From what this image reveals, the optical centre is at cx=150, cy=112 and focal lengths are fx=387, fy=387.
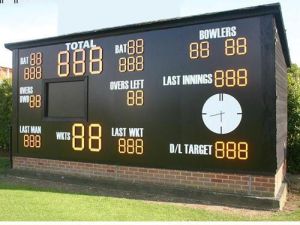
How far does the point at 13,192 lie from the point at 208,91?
5.04 m

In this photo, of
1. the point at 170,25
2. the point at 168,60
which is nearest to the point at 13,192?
Answer: the point at 168,60

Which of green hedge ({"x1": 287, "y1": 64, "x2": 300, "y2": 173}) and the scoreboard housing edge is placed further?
green hedge ({"x1": 287, "y1": 64, "x2": 300, "y2": 173})

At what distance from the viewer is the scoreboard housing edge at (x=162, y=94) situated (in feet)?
26.0

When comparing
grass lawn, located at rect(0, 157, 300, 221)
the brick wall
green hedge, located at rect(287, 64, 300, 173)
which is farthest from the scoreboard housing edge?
green hedge, located at rect(287, 64, 300, 173)

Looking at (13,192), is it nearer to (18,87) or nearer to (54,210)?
(54,210)

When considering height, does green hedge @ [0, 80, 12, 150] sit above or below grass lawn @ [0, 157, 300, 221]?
above

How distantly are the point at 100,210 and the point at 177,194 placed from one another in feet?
6.71

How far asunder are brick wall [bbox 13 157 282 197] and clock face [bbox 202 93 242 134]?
3.33 ft

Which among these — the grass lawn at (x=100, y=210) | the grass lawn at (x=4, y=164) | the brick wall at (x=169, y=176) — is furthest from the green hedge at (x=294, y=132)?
→ the grass lawn at (x=4, y=164)

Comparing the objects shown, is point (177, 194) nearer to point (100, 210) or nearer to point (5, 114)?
point (100, 210)

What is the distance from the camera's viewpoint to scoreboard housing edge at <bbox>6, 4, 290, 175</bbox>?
26.0ft

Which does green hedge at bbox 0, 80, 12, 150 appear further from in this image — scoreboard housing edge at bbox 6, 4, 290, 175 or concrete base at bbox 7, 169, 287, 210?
concrete base at bbox 7, 169, 287, 210

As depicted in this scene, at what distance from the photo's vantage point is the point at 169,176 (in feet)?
29.5

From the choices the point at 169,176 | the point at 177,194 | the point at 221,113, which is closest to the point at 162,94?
the point at 221,113
